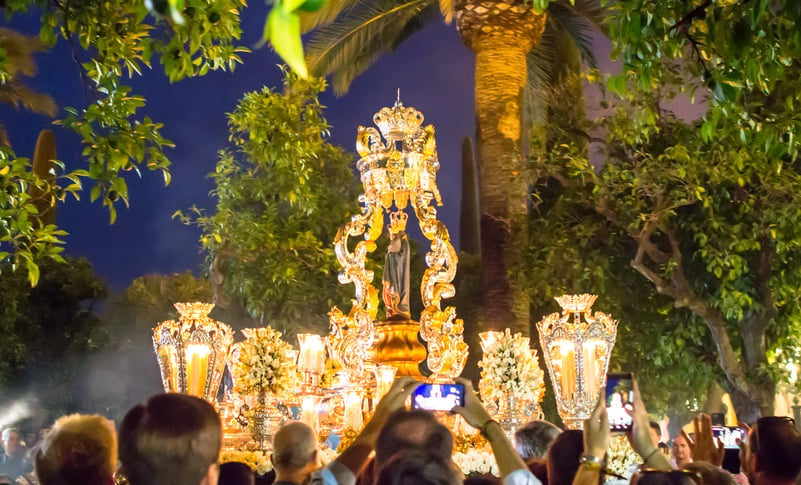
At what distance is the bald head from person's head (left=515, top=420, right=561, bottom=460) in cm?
159

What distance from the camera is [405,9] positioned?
20234mm

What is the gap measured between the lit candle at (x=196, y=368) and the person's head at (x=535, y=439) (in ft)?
29.3

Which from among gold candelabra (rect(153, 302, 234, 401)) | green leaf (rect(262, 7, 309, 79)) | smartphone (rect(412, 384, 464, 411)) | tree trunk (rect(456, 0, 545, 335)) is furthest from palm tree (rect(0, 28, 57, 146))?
green leaf (rect(262, 7, 309, 79))

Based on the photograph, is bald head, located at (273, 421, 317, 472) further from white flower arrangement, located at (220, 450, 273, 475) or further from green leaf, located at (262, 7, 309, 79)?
white flower arrangement, located at (220, 450, 273, 475)

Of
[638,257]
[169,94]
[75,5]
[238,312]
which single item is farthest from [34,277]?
[169,94]

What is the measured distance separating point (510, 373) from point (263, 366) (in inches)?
146

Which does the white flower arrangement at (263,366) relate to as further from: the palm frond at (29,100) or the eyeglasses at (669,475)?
the palm frond at (29,100)

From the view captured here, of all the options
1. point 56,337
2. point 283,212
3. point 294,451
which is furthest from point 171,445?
point 56,337

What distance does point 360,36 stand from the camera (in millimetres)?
20438

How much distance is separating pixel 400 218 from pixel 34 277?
9.82 meters

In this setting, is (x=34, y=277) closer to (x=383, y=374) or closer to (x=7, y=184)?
(x=7, y=184)

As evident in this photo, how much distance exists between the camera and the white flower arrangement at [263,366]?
13.5 meters

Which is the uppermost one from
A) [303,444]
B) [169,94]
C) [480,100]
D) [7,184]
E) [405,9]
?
[169,94]

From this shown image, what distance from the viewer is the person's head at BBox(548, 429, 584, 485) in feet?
12.5
